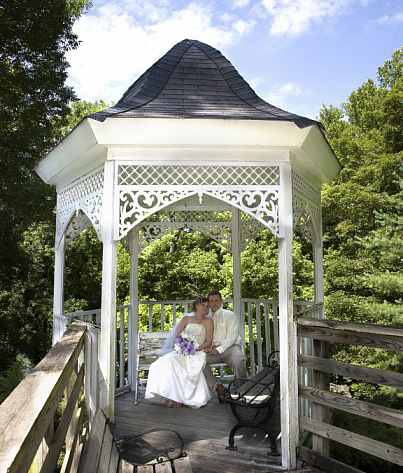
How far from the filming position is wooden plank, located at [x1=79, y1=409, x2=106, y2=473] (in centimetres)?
234

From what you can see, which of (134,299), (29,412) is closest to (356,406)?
(29,412)

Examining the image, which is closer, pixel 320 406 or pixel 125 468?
pixel 125 468

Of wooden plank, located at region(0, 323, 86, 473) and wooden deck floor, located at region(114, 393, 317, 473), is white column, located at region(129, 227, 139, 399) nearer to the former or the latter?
wooden deck floor, located at region(114, 393, 317, 473)

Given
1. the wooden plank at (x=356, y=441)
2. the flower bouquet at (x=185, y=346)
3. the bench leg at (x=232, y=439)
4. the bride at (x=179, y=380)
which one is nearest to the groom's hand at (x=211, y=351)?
the bride at (x=179, y=380)

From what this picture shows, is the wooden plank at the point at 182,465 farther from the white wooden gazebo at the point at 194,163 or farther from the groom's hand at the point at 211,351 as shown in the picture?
the groom's hand at the point at 211,351

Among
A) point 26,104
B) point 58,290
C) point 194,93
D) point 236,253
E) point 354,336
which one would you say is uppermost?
point 26,104

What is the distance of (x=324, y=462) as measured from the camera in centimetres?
345

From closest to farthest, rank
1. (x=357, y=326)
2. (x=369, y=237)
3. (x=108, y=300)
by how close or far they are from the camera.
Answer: (x=357, y=326), (x=108, y=300), (x=369, y=237)

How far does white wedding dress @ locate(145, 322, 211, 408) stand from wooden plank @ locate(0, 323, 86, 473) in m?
2.45

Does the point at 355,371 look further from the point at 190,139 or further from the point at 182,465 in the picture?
the point at 190,139

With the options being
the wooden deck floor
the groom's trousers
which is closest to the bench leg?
the wooden deck floor

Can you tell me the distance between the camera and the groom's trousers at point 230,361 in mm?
5129

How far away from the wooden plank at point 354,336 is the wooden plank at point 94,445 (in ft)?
5.53

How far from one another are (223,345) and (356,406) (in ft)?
7.76
